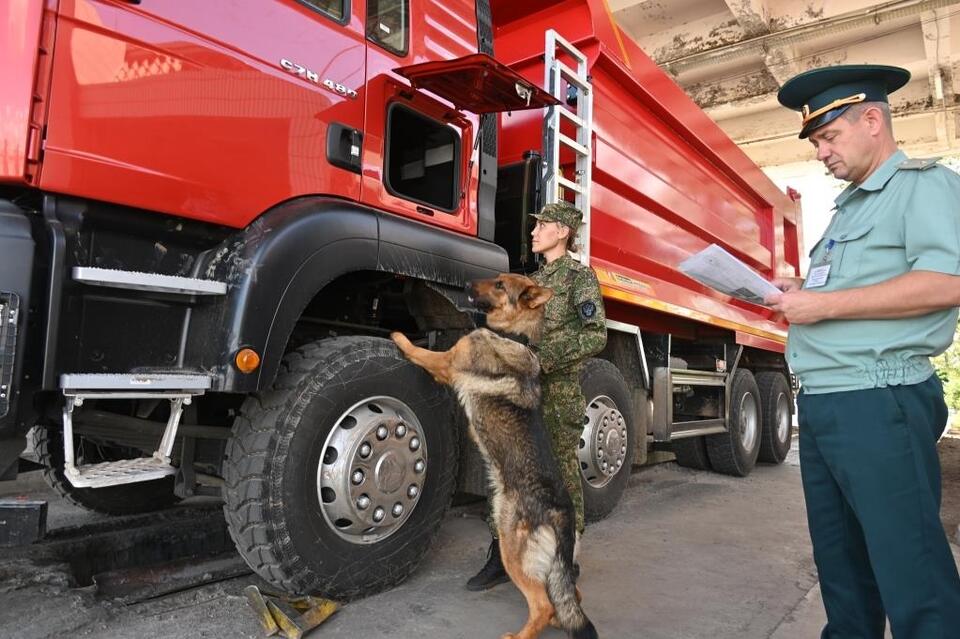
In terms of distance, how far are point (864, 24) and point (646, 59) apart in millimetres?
5075

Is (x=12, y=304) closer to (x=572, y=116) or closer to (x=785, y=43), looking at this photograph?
(x=572, y=116)

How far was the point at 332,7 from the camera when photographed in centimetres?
244

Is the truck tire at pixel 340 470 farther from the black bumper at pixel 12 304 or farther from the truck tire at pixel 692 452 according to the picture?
the truck tire at pixel 692 452

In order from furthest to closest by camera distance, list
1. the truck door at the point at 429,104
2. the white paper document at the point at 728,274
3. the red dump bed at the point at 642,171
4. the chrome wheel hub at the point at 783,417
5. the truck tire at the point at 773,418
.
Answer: the chrome wheel hub at the point at 783,417 < the truck tire at the point at 773,418 < the red dump bed at the point at 642,171 < the truck door at the point at 429,104 < the white paper document at the point at 728,274

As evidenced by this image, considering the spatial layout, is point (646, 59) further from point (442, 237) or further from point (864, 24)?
point (864, 24)

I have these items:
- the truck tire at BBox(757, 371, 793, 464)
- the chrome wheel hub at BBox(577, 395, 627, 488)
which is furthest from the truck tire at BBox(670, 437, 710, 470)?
the chrome wheel hub at BBox(577, 395, 627, 488)

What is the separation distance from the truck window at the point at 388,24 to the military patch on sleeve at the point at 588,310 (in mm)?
1376

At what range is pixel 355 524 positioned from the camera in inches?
91.4

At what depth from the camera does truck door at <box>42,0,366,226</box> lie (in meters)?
1.74

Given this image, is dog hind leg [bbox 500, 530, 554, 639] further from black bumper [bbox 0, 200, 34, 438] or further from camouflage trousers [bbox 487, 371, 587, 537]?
black bumper [bbox 0, 200, 34, 438]

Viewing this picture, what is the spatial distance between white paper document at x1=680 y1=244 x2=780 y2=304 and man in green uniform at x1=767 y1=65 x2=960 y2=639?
0.10m

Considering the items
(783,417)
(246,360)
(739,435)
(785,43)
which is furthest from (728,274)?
(785,43)

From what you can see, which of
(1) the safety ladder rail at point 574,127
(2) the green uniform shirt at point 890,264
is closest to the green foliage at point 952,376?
(1) the safety ladder rail at point 574,127

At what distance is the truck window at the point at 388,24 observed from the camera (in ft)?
8.48
